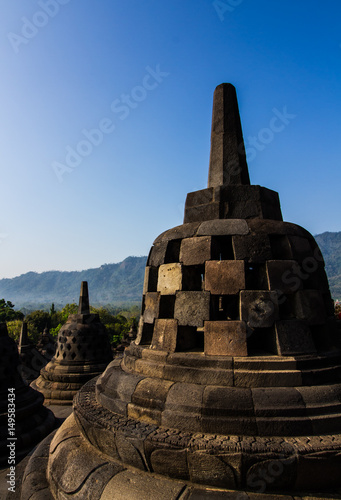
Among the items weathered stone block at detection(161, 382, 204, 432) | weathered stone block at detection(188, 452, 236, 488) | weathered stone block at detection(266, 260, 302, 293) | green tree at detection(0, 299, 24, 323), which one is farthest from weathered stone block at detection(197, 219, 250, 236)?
green tree at detection(0, 299, 24, 323)

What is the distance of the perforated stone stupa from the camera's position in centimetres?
239

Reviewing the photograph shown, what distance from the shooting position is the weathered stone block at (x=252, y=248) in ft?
11.3

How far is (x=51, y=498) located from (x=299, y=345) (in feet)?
9.37

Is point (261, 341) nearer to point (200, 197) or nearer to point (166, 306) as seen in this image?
point (166, 306)

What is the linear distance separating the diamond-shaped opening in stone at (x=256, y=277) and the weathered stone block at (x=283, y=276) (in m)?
0.09

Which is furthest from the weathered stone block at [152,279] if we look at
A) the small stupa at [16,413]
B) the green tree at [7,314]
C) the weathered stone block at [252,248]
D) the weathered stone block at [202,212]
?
the green tree at [7,314]

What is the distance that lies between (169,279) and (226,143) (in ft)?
7.42

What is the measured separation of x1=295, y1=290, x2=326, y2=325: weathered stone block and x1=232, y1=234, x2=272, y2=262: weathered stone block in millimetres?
559

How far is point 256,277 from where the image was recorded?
363 cm

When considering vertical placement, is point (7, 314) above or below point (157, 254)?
below

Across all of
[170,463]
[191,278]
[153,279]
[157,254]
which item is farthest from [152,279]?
[170,463]

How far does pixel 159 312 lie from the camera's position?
3.76m

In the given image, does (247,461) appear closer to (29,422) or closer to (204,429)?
(204,429)

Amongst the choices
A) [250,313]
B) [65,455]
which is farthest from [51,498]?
[250,313]
